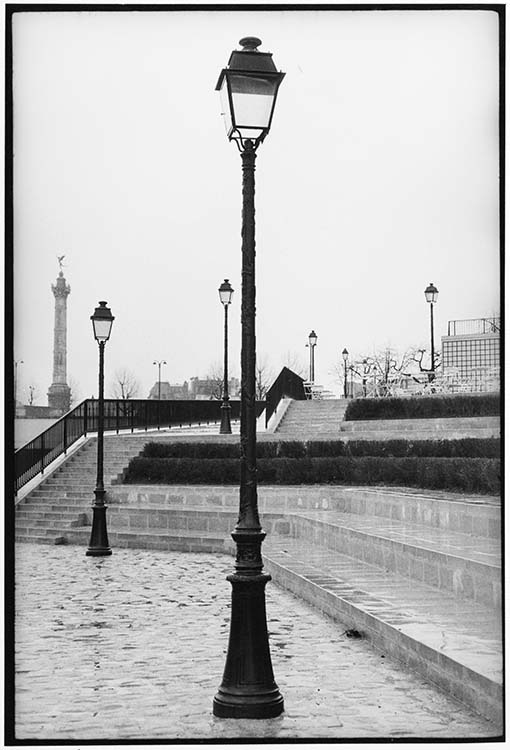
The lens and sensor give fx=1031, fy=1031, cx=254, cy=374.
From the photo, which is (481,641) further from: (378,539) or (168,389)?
(168,389)

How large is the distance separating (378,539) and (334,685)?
4.25 meters

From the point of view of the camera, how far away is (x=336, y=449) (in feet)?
72.7

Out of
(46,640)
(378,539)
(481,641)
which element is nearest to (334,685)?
(481,641)

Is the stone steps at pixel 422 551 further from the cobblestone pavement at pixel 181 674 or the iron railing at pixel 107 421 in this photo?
the iron railing at pixel 107 421

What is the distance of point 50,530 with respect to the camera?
21.0m

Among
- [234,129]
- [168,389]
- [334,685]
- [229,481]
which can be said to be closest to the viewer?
[234,129]

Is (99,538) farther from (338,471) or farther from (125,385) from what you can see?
(125,385)

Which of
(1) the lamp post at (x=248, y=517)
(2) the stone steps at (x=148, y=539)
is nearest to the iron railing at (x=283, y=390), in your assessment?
(2) the stone steps at (x=148, y=539)

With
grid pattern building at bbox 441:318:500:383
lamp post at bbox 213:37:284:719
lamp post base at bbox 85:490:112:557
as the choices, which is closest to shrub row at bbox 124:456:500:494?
lamp post base at bbox 85:490:112:557

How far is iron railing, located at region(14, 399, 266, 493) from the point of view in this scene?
2588cm

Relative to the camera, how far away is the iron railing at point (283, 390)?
102 feet

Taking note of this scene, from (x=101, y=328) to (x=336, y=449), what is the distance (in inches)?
268

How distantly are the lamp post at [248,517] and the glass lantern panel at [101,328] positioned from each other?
34.2 ft

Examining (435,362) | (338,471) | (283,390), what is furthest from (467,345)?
(338,471)
